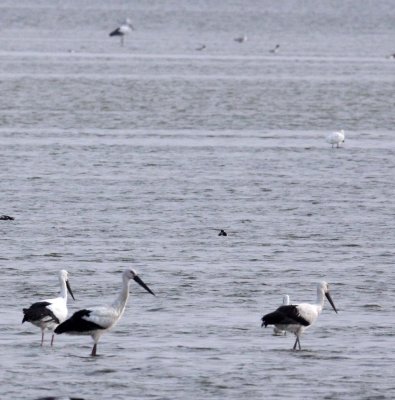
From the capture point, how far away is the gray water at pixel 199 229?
1744 centimetres

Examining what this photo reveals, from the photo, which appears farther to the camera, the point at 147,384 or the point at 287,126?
the point at 287,126

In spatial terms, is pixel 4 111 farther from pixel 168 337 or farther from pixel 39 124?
pixel 168 337

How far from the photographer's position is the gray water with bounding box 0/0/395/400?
17.4 meters

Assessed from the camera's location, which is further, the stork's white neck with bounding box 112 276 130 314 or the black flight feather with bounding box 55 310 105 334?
the stork's white neck with bounding box 112 276 130 314

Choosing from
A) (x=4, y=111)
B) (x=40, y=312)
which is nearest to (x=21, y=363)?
(x=40, y=312)

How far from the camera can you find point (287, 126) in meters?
48.9

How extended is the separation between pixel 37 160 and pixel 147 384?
70.6 feet

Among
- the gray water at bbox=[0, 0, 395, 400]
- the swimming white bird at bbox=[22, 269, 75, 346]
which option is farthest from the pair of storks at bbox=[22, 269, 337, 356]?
the gray water at bbox=[0, 0, 395, 400]

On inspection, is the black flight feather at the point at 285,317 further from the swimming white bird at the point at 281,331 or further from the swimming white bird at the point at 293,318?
the swimming white bird at the point at 281,331

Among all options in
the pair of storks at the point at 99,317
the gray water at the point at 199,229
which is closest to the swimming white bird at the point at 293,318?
the pair of storks at the point at 99,317

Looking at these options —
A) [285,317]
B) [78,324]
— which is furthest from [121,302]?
[285,317]

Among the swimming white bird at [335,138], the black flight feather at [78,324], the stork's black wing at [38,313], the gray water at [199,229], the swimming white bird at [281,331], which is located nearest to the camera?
the gray water at [199,229]

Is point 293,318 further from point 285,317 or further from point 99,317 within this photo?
point 99,317

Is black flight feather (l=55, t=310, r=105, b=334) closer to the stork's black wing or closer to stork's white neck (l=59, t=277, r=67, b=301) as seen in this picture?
the stork's black wing
